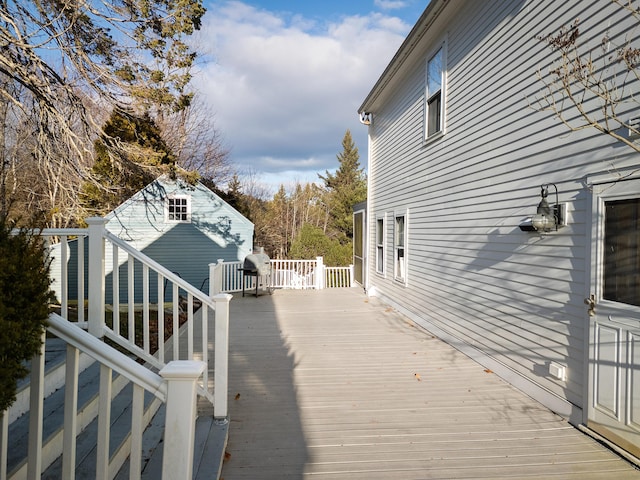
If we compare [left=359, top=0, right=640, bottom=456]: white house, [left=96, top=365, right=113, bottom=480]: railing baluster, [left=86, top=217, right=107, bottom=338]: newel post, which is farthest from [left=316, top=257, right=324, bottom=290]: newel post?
[left=96, top=365, right=113, bottom=480]: railing baluster

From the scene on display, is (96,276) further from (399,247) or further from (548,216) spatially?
(399,247)

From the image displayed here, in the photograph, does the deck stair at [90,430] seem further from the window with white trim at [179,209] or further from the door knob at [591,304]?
Result: the window with white trim at [179,209]

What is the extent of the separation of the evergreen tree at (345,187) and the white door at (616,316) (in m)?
24.1

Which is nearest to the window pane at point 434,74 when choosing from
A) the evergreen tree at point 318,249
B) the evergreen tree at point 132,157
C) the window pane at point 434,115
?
the window pane at point 434,115

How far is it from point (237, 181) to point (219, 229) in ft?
29.3

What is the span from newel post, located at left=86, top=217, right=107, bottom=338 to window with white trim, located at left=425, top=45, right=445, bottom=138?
5105 mm

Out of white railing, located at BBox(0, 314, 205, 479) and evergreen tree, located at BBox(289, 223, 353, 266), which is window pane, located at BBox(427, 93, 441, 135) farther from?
evergreen tree, located at BBox(289, 223, 353, 266)

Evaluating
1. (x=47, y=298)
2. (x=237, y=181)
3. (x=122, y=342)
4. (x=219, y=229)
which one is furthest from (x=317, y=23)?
(x=237, y=181)

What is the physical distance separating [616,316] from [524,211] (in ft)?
4.76

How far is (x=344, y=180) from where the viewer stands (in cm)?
3078

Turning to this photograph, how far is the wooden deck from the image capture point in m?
2.59

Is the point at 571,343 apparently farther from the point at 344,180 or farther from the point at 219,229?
the point at 344,180

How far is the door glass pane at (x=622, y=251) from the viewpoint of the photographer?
2703 millimetres

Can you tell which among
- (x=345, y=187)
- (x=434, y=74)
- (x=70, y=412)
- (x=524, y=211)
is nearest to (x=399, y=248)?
(x=434, y=74)
